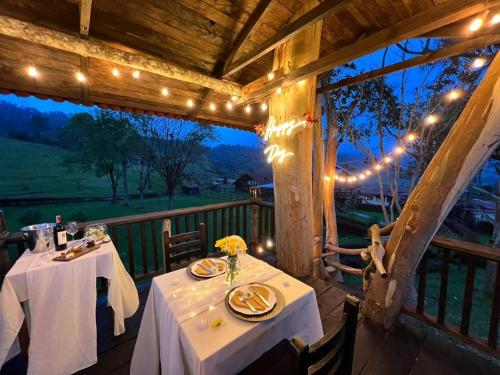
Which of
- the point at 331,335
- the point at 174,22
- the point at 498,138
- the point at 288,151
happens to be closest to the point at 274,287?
the point at 331,335

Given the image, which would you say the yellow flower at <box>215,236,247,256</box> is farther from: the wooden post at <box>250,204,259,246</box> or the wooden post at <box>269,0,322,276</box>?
the wooden post at <box>250,204,259,246</box>

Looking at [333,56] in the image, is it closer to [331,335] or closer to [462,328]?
[331,335]

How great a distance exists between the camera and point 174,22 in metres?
2.04

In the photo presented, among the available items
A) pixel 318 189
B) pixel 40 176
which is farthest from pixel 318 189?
pixel 40 176

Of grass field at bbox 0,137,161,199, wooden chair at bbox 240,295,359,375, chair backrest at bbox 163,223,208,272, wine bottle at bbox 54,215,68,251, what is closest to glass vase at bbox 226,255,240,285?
wooden chair at bbox 240,295,359,375

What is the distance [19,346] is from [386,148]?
6.92 metres

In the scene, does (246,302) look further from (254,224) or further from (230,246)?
(254,224)

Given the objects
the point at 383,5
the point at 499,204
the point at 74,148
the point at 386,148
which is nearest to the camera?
the point at 383,5

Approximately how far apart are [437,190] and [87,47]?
3024mm

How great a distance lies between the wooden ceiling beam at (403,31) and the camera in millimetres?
1200

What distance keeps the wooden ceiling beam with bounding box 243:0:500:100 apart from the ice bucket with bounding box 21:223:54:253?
8.41 ft

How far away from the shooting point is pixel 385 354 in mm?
1614

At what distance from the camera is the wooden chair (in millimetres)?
688

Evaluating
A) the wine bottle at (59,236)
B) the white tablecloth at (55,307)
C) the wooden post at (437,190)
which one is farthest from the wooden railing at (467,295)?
the wine bottle at (59,236)
